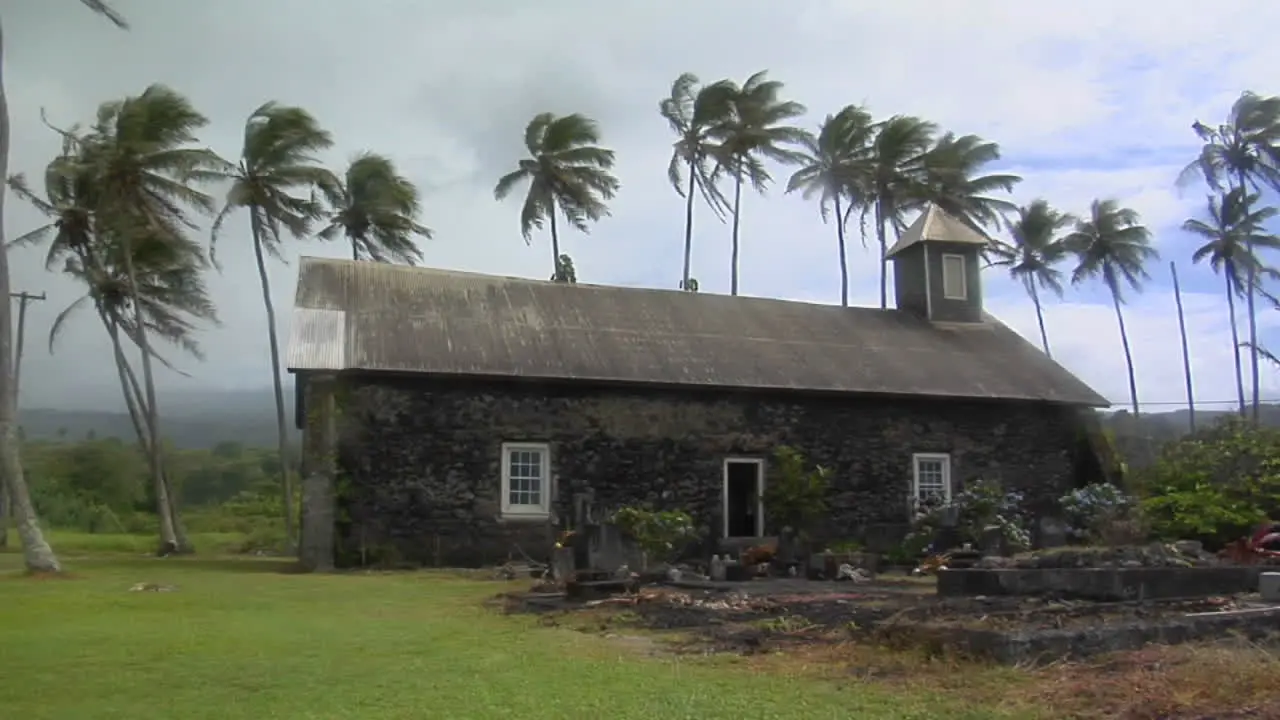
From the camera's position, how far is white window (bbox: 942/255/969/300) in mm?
27938

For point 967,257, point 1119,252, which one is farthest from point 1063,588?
point 1119,252

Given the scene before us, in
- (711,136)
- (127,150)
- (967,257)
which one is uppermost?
(711,136)

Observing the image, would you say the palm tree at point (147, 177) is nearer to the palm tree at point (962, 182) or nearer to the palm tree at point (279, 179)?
the palm tree at point (279, 179)

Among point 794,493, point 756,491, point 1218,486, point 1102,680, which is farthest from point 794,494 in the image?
point 1102,680

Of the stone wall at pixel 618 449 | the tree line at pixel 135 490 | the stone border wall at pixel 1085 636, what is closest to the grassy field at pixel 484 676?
the stone border wall at pixel 1085 636

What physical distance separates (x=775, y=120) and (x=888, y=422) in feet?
56.4

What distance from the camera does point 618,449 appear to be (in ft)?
68.5

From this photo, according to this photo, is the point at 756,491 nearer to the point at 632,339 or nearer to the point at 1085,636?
the point at 632,339

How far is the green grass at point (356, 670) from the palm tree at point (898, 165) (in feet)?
101

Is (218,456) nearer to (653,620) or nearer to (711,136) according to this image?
(711,136)

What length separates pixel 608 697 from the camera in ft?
22.1

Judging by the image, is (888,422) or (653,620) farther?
(888,422)

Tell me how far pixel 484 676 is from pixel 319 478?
1225 cm

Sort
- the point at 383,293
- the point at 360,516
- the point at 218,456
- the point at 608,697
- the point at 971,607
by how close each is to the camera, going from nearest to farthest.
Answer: the point at 608,697 < the point at 971,607 < the point at 360,516 < the point at 383,293 < the point at 218,456
